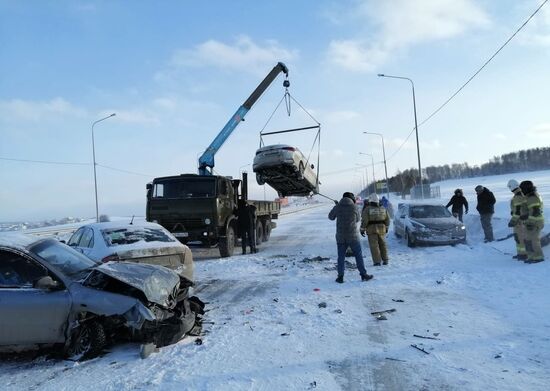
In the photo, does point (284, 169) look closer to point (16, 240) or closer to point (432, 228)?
point (432, 228)

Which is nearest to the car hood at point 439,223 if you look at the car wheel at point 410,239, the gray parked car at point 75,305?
the car wheel at point 410,239

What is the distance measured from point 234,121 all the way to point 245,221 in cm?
638

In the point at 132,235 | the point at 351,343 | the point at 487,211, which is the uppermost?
the point at 132,235

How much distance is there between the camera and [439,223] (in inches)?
557

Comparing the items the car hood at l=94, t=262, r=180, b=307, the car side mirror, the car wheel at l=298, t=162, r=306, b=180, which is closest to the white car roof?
the car side mirror

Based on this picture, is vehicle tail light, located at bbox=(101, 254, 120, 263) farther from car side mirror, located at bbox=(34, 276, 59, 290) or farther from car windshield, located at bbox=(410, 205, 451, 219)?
car windshield, located at bbox=(410, 205, 451, 219)

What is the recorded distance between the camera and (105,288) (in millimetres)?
5336

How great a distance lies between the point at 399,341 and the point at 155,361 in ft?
8.93

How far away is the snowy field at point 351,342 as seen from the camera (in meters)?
4.30

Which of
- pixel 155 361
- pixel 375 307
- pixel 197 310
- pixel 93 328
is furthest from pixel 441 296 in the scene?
pixel 93 328

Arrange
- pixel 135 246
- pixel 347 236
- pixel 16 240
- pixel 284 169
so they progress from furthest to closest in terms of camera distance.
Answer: pixel 284 169
pixel 347 236
pixel 135 246
pixel 16 240

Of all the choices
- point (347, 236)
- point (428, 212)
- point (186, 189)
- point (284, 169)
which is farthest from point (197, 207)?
point (428, 212)

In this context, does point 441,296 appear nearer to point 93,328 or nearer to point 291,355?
point 291,355

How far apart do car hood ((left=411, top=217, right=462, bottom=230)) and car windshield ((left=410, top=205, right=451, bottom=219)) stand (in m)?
0.55
